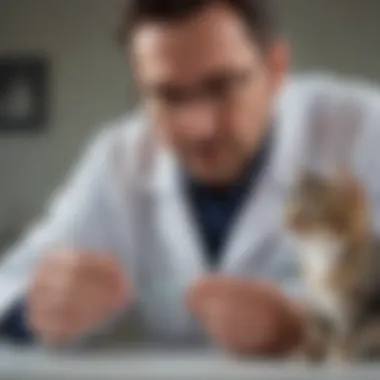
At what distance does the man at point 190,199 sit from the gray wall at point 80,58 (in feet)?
0.08

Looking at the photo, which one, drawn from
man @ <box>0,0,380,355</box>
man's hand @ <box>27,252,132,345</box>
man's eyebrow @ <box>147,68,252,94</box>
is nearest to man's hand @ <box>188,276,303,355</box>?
man @ <box>0,0,380,355</box>

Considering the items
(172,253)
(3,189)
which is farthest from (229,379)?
(3,189)

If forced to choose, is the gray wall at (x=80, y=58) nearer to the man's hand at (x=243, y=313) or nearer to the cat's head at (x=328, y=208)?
the cat's head at (x=328, y=208)

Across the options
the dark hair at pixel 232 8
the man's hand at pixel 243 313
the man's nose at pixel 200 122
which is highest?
the dark hair at pixel 232 8

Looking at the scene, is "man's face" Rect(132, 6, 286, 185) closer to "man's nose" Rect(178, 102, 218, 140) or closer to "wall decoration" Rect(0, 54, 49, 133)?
"man's nose" Rect(178, 102, 218, 140)

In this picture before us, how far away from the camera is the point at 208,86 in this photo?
1.18 meters

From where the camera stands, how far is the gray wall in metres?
1.16

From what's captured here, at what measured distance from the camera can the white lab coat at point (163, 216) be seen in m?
1.15

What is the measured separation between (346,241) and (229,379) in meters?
0.22

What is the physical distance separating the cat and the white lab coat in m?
0.02

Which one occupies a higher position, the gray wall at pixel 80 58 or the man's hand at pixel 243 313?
the gray wall at pixel 80 58

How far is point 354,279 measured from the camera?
113 cm

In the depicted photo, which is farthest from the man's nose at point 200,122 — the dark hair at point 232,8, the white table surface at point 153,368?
the white table surface at point 153,368

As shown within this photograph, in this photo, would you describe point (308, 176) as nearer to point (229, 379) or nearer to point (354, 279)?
point (354, 279)
